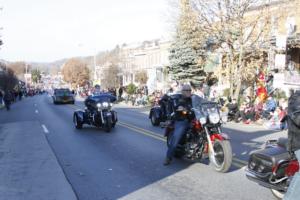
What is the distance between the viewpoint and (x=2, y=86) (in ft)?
246

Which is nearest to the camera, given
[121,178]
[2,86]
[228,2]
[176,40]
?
[121,178]

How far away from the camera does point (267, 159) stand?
6.09 m

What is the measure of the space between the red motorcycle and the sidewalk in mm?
2833

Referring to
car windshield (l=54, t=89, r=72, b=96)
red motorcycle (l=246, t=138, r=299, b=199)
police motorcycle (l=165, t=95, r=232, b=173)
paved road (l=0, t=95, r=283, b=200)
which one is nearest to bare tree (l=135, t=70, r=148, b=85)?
car windshield (l=54, t=89, r=72, b=96)

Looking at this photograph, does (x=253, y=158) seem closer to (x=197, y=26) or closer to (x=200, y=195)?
(x=200, y=195)

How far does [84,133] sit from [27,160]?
18.5ft

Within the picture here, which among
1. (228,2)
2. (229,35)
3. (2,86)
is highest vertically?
(228,2)

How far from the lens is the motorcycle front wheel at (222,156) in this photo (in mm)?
8141

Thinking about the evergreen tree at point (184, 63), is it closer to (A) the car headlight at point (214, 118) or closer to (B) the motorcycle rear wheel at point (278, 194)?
(A) the car headlight at point (214, 118)

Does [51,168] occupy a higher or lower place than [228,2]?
lower

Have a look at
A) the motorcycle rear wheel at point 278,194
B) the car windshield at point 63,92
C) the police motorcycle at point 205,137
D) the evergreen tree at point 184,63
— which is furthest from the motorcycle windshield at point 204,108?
the car windshield at point 63,92

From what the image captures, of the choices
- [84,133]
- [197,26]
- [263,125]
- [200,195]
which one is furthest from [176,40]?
[200,195]

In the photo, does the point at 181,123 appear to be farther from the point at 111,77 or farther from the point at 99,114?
the point at 111,77

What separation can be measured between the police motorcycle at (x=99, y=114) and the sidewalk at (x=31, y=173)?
2845 mm
